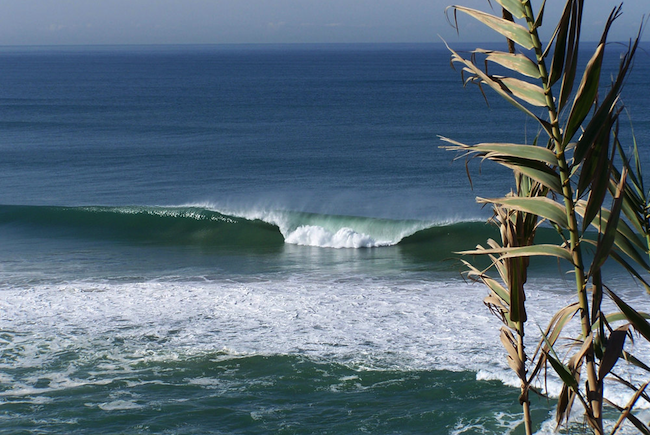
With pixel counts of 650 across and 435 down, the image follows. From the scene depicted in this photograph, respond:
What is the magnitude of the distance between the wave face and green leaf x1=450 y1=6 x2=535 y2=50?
51.6ft

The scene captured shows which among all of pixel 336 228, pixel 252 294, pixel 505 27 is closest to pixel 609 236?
pixel 505 27

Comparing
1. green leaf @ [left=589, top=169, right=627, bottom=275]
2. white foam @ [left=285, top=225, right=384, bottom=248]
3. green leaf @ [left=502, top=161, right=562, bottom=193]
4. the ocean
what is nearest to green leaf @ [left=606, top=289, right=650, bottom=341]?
green leaf @ [left=589, top=169, right=627, bottom=275]

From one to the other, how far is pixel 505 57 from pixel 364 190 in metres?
24.3

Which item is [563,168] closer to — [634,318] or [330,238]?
[634,318]

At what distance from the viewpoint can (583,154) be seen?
1.91 metres

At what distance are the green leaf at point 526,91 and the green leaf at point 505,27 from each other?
10 cm

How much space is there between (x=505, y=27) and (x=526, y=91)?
195mm

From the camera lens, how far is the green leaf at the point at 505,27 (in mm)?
1959

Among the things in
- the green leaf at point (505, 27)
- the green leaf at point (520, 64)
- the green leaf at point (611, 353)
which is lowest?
the green leaf at point (611, 353)

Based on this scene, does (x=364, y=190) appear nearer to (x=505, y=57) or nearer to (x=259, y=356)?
(x=259, y=356)

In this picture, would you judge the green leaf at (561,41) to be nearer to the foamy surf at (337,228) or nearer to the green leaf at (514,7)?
the green leaf at (514,7)

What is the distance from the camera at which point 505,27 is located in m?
2.00

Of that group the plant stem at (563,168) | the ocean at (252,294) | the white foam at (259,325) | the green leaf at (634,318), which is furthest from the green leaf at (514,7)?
the white foam at (259,325)

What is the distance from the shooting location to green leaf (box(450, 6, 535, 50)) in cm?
196
